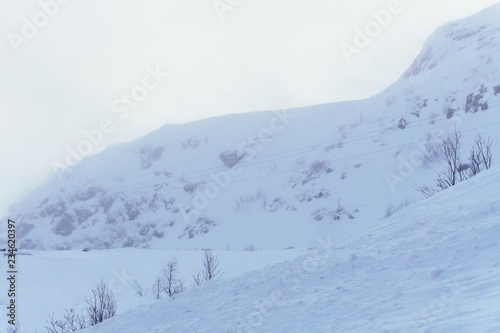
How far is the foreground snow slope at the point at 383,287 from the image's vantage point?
5504 mm

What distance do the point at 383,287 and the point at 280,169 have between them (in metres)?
69.9

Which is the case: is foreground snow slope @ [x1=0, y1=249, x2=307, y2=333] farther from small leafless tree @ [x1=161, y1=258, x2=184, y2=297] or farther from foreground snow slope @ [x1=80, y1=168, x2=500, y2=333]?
foreground snow slope @ [x1=80, y1=168, x2=500, y2=333]

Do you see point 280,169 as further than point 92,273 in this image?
Yes

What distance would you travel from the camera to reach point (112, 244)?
77.3 m

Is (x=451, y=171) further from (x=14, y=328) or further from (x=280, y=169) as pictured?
(x=280, y=169)

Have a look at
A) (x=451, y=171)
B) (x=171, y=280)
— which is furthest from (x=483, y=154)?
(x=171, y=280)

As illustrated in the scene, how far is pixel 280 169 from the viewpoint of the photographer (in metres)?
76.6

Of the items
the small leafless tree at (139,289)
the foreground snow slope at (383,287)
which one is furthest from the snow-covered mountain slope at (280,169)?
the foreground snow slope at (383,287)

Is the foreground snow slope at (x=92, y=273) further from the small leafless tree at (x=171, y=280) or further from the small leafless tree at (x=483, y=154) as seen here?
the small leafless tree at (x=483, y=154)

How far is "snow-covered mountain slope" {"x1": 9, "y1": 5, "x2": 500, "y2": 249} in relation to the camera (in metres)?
56.5

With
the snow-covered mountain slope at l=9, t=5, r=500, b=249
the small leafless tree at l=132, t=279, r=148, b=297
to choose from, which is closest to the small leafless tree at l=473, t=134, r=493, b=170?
the snow-covered mountain slope at l=9, t=5, r=500, b=249

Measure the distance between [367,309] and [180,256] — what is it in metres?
23.6

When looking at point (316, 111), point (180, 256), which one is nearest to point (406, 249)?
point (180, 256)

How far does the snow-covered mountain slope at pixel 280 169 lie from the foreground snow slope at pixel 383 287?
4061 cm
